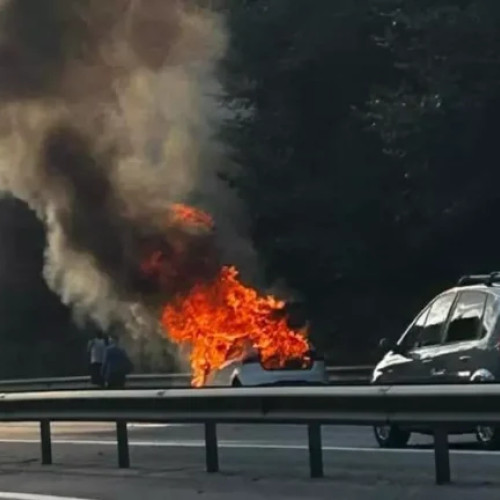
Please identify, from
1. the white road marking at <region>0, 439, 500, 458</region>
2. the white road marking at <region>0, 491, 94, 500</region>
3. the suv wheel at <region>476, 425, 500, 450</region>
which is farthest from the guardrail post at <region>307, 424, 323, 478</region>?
the suv wheel at <region>476, 425, 500, 450</region>

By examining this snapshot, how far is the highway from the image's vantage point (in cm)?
1403

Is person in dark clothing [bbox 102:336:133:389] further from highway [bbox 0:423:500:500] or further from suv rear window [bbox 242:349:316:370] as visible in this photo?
highway [bbox 0:423:500:500]

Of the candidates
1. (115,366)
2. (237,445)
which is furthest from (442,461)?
(115,366)

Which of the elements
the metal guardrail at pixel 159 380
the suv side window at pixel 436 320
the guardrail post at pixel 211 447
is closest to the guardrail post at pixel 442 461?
the guardrail post at pixel 211 447

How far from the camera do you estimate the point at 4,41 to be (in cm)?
2992

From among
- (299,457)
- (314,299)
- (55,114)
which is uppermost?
(55,114)

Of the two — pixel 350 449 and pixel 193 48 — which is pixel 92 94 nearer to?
pixel 193 48

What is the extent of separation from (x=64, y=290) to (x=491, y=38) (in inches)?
388

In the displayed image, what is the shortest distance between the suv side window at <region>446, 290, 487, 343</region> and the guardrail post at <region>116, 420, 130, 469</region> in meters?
3.75

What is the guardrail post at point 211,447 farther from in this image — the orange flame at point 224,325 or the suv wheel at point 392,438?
the orange flame at point 224,325

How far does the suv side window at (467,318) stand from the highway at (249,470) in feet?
3.80

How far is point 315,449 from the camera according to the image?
1491 cm

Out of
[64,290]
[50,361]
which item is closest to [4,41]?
[64,290]

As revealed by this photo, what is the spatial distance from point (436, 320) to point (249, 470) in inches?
151
